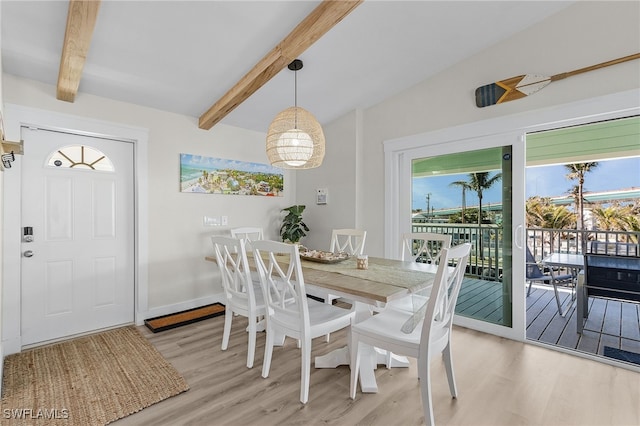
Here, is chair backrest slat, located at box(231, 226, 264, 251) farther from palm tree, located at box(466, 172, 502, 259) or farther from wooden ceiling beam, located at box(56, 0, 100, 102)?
palm tree, located at box(466, 172, 502, 259)

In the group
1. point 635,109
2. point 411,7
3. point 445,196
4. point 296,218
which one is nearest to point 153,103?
point 296,218

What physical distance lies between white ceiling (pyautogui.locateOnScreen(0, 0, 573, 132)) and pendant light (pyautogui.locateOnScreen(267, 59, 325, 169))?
1.99 ft

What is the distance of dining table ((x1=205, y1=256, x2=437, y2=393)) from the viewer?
67.8 inches

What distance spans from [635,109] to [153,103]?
4.24 meters

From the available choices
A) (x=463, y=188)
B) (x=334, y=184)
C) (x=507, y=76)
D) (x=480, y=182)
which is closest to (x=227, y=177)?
(x=334, y=184)

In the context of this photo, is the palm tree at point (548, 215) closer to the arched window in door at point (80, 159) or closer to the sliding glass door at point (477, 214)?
the sliding glass door at point (477, 214)

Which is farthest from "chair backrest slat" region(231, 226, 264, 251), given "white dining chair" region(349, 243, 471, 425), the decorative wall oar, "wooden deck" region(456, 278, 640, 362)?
the decorative wall oar

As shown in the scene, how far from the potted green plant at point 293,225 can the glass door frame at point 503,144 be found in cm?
121

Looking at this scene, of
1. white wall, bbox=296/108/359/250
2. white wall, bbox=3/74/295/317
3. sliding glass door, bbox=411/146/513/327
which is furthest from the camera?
white wall, bbox=296/108/359/250

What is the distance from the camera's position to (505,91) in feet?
8.89

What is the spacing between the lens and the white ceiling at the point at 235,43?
2051 millimetres

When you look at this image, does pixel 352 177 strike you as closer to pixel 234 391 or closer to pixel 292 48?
pixel 292 48

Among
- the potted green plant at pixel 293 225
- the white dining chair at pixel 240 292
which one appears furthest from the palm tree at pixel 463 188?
the white dining chair at pixel 240 292

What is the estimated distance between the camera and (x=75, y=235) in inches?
114
